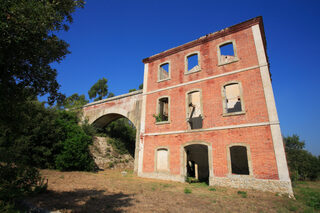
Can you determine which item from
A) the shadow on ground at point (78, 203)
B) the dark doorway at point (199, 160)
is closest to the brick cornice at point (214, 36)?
the dark doorway at point (199, 160)

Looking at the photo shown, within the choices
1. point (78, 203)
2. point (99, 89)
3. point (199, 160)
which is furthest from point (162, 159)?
point (99, 89)

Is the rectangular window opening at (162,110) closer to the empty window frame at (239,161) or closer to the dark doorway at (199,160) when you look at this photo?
the dark doorway at (199,160)

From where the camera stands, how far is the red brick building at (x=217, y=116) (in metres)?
9.22

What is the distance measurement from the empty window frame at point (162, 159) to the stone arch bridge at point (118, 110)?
7.78 feet

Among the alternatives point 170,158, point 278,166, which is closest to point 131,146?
point 170,158

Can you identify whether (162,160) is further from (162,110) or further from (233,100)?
(233,100)

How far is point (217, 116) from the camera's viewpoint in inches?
432

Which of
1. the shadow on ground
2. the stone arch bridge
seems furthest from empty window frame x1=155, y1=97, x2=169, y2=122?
the shadow on ground

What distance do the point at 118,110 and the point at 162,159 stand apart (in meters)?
7.17

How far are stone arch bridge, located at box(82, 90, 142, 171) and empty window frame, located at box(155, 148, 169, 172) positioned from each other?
2.37 m

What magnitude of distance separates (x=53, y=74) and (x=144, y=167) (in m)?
9.22

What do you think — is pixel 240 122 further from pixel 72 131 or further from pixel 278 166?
pixel 72 131

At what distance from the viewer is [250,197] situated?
759 centimetres

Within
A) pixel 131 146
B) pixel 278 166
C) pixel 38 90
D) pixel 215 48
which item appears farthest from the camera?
pixel 131 146
